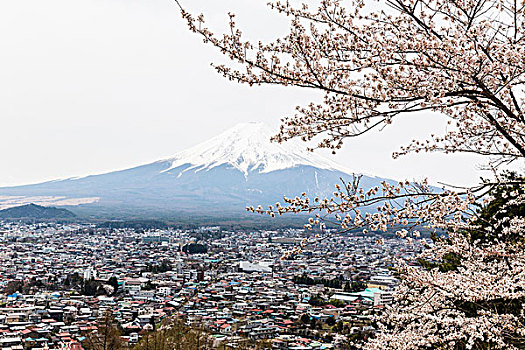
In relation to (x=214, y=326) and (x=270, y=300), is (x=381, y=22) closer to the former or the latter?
(x=214, y=326)

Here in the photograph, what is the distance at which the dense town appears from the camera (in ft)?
43.1

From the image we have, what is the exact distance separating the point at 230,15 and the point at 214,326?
1303 cm

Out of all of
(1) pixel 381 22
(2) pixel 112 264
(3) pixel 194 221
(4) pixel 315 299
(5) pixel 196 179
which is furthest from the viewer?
(5) pixel 196 179

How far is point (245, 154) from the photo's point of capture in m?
134

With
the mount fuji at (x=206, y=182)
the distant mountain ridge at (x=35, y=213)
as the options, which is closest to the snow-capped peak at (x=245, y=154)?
the mount fuji at (x=206, y=182)

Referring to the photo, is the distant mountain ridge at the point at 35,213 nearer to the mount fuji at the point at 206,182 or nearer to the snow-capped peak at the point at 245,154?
the mount fuji at the point at 206,182

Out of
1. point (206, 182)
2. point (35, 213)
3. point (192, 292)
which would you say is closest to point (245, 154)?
point (206, 182)

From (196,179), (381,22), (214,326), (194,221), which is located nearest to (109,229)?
(194,221)

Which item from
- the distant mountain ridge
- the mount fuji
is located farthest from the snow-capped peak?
the distant mountain ridge

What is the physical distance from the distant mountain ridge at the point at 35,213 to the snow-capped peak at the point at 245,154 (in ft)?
181

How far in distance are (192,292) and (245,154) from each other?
113 m

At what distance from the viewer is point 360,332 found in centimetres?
1278

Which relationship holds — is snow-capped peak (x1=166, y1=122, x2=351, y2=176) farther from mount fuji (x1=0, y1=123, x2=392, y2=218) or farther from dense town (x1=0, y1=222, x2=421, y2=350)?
dense town (x1=0, y1=222, x2=421, y2=350)

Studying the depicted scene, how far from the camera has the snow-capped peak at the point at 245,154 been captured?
127188 mm
